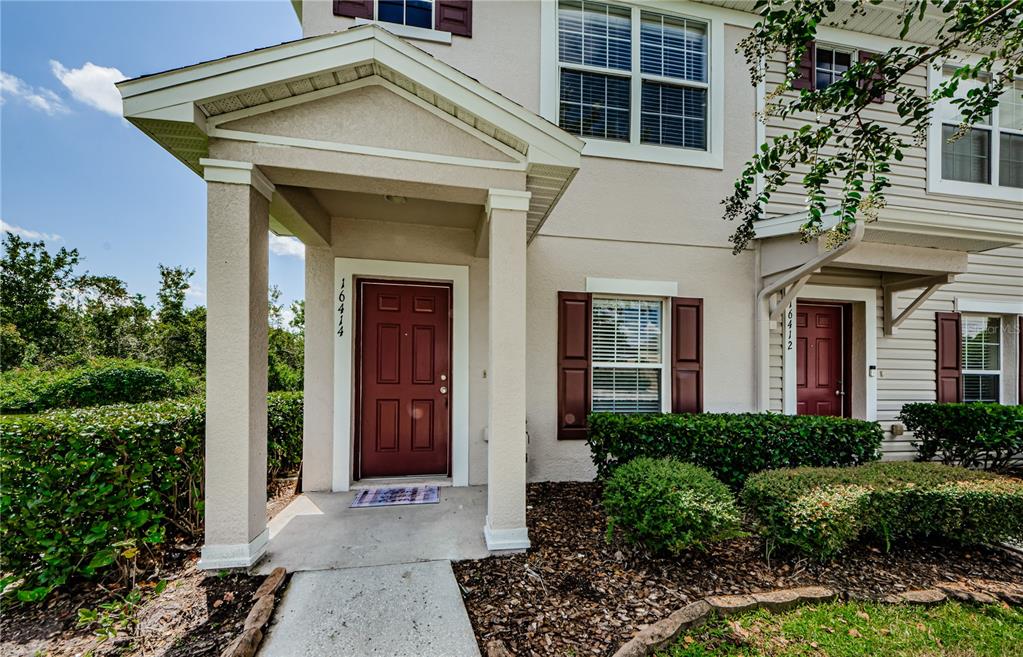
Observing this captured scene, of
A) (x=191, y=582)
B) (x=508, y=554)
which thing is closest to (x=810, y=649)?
(x=508, y=554)

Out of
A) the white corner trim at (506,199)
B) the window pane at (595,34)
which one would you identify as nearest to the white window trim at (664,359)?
the white corner trim at (506,199)

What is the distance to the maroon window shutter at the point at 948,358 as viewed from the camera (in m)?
5.43

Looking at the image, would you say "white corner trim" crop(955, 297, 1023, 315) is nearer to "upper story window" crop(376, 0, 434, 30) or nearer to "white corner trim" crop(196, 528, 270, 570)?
"upper story window" crop(376, 0, 434, 30)

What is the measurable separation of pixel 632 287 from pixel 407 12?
12.6 ft

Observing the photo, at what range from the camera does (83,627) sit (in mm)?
2123

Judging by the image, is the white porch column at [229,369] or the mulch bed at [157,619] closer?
the mulch bed at [157,619]

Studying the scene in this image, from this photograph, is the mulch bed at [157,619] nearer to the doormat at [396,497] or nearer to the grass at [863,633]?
the doormat at [396,497]

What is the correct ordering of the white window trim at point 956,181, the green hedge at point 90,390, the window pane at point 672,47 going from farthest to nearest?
the green hedge at point 90,390
the white window trim at point 956,181
the window pane at point 672,47

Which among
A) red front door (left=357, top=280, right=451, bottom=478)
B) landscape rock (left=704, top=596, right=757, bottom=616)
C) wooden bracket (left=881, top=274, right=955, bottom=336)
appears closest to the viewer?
landscape rock (left=704, top=596, right=757, bottom=616)

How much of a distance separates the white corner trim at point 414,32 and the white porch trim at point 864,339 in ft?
16.8

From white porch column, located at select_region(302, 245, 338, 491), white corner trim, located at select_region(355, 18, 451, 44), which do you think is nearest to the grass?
white porch column, located at select_region(302, 245, 338, 491)

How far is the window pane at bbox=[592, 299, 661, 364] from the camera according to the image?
462 cm

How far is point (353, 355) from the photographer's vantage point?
414cm

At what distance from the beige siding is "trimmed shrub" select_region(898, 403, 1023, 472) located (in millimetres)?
2547
